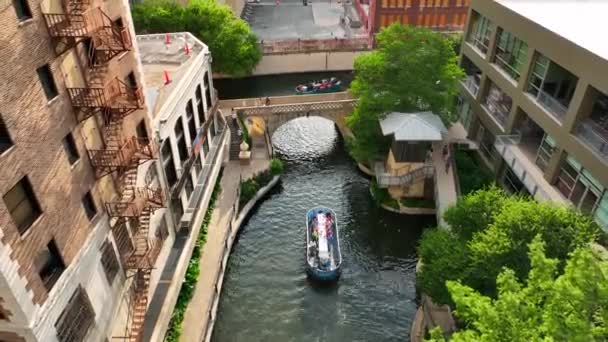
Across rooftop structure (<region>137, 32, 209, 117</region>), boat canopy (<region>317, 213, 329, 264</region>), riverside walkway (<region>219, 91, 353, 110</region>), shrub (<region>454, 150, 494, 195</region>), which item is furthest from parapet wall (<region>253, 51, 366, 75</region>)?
boat canopy (<region>317, 213, 329, 264</region>)

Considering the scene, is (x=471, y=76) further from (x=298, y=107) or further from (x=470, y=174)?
(x=298, y=107)

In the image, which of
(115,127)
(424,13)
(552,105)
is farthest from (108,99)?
(424,13)

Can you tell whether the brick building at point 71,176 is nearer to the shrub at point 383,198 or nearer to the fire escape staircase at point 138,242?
the fire escape staircase at point 138,242

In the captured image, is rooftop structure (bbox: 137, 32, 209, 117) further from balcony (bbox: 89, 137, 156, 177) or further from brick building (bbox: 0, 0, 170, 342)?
balcony (bbox: 89, 137, 156, 177)

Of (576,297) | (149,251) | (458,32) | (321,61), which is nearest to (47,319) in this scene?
(149,251)

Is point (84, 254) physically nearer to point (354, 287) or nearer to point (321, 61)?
point (354, 287)

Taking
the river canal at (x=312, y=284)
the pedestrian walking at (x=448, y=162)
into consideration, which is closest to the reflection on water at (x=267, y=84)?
the river canal at (x=312, y=284)

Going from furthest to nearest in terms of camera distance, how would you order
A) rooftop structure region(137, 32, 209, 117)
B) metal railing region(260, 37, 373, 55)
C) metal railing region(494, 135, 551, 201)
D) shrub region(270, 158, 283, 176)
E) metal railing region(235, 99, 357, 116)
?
1. metal railing region(260, 37, 373, 55)
2. metal railing region(235, 99, 357, 116)
3. shrub region(270, 158, 283, 176)
4. metal railing region(494, 135, 551, 201)
5. rooftop structure region(137, 32, 209, 117)
